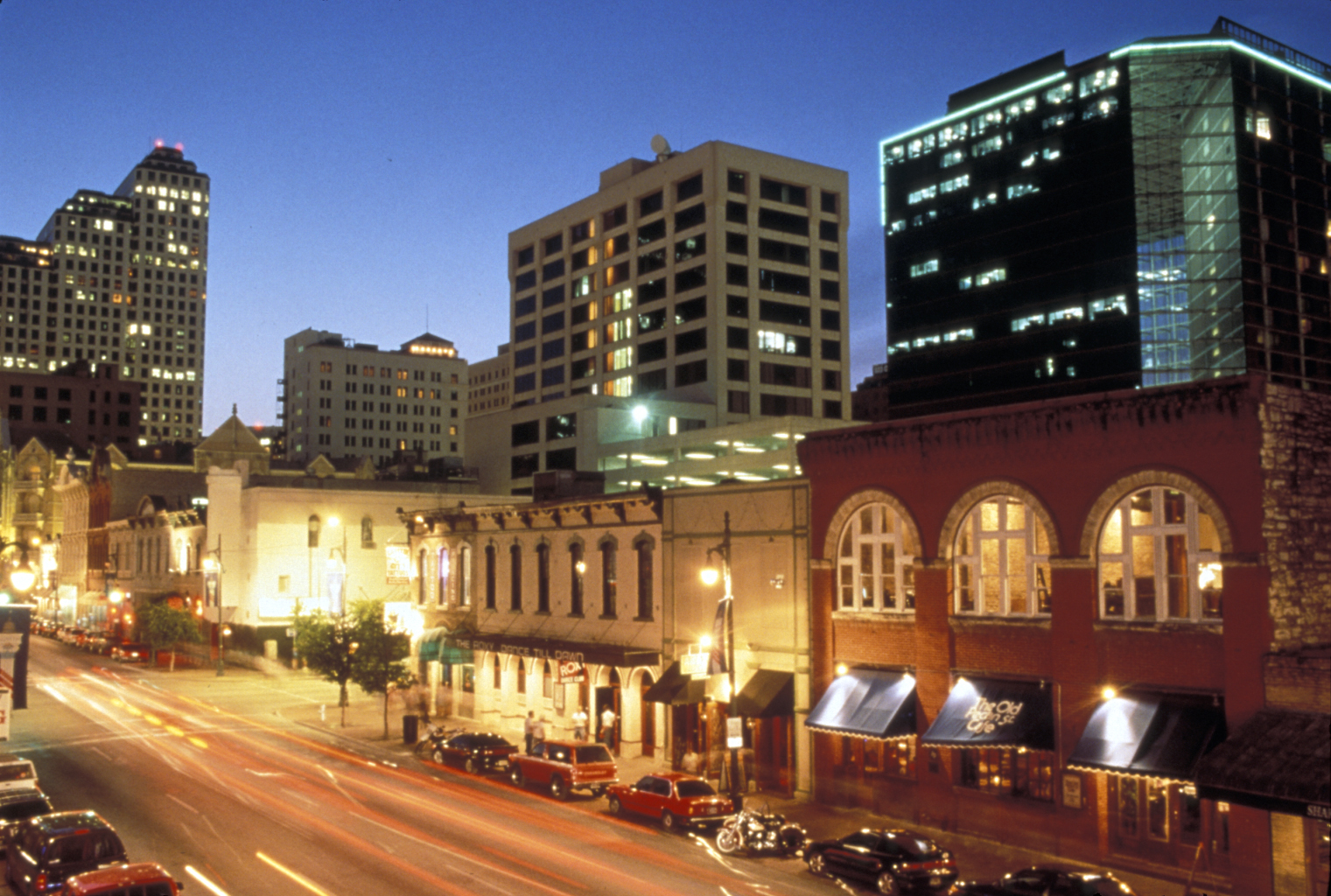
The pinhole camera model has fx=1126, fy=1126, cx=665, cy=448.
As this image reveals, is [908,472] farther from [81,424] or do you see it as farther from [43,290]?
[43,290]

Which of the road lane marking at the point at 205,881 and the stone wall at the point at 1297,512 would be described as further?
the stone wall at the point at 1297,512

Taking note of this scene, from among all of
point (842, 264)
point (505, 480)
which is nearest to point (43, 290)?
point (505, 480)

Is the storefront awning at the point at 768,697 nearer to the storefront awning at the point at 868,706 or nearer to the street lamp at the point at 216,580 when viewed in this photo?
the storefront awning at the point at 868,706

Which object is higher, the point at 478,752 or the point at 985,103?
the point at 985,103

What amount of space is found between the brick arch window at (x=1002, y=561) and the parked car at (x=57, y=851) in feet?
64.3

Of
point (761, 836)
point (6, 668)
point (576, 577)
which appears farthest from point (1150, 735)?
point (6, 668)

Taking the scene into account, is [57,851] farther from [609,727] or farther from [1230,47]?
[1230,47]

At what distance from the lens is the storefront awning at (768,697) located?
1248 inches

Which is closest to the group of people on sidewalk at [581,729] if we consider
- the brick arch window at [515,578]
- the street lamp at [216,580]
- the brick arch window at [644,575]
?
the brick arch window at [644,575]

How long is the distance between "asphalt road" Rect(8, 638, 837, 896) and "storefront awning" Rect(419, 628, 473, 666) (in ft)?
20.5

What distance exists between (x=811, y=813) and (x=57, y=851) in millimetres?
17558

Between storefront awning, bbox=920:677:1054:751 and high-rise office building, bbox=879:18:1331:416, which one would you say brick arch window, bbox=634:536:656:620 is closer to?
storefront awning, bbox=920:677:1054:751

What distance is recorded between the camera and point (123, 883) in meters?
18.0

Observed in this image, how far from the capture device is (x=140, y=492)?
10338 cm
